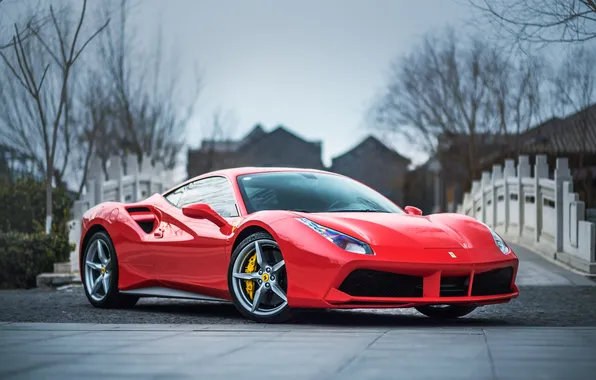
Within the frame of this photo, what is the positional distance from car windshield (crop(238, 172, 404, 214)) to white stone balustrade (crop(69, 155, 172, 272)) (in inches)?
294

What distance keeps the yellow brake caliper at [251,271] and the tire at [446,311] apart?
1452 millimetres

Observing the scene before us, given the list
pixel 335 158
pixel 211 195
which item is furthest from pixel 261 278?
pixel 335 158

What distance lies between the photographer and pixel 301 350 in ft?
15.9

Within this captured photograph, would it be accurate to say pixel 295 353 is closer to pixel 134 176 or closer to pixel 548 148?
pixel 134 176

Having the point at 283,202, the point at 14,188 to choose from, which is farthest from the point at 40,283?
the point at 283,202

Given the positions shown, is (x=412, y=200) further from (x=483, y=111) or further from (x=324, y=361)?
(x=324, y=361)

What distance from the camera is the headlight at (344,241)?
664cm

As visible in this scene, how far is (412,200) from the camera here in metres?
64.8

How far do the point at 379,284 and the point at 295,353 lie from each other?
201cm

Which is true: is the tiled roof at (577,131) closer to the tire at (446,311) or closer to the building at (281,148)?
the tire at (446,311)

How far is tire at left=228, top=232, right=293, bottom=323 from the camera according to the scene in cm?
695

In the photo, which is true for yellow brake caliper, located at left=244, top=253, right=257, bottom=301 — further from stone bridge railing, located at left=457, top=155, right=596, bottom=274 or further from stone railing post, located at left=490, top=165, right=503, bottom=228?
stone railing post, located at left=490, top=165, right=503, bottom=228

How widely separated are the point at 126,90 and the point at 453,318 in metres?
22.6

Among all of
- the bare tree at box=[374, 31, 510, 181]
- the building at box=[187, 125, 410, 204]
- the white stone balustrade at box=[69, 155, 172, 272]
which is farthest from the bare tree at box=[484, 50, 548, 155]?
the building at box=[187, 125, 410, 204]
